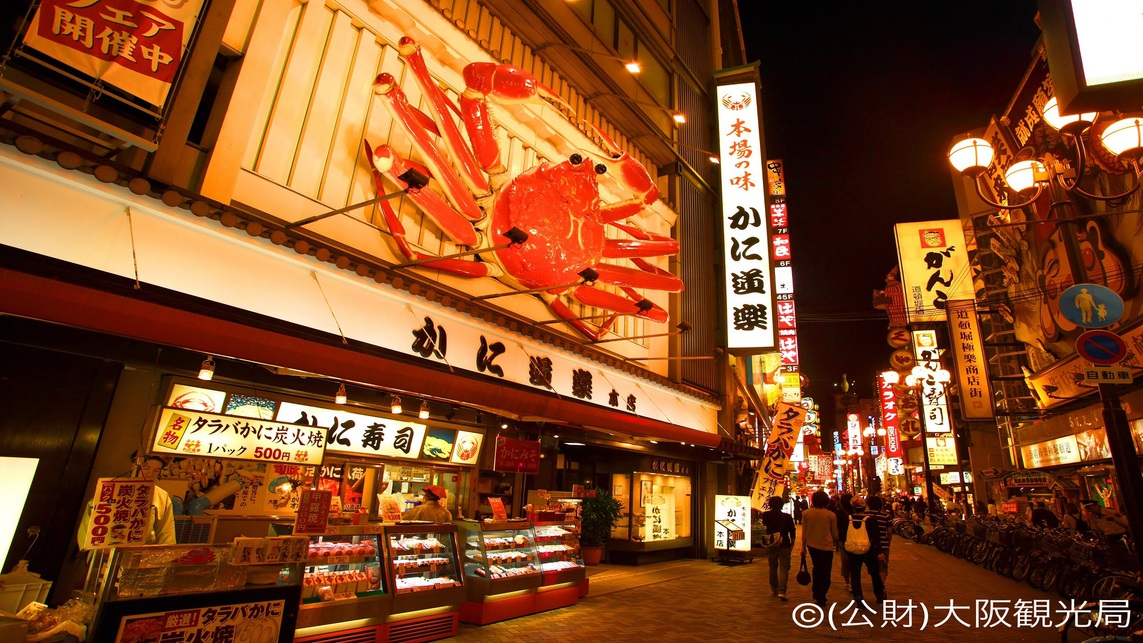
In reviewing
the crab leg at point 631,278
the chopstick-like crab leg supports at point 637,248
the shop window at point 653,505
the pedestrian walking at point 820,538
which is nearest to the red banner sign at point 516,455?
the crab leg at point 631,278

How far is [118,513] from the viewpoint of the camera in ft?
14.5

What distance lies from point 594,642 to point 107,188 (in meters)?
7.16

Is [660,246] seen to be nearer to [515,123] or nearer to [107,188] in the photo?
[515,123]

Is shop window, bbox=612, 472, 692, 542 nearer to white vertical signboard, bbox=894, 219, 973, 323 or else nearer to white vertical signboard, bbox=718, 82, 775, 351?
white vertical signboard, bbox=718, 82, 775, 351

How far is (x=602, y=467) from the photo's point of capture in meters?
14.7

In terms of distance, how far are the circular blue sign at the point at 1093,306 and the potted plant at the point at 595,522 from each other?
9336mm

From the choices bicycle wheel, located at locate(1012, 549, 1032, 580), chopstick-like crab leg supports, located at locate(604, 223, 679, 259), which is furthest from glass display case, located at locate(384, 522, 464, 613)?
bicycle wheel, located at locate(1012, 549, 1032, 580)

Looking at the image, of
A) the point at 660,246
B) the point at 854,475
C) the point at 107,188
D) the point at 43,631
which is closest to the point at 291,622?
the point at 43,631

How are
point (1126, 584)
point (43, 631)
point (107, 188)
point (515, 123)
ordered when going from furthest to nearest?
point (515, 123) → point (1126, 584) → point (107, 188) → point (43, 631)

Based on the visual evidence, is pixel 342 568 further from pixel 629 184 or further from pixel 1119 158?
pixel 1119 158

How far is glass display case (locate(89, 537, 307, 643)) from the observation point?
13.5ft

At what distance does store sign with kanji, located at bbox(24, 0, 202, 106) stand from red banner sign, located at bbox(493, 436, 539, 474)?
6.73m

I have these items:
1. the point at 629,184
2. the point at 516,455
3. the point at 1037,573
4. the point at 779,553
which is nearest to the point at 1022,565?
the point at 1037,573

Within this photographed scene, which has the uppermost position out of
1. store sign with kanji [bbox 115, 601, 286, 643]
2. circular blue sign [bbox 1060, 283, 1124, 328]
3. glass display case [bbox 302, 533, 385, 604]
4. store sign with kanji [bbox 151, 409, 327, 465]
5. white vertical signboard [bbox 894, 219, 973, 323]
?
white vertical signboard [bbox 894, 219, 973, 323]
